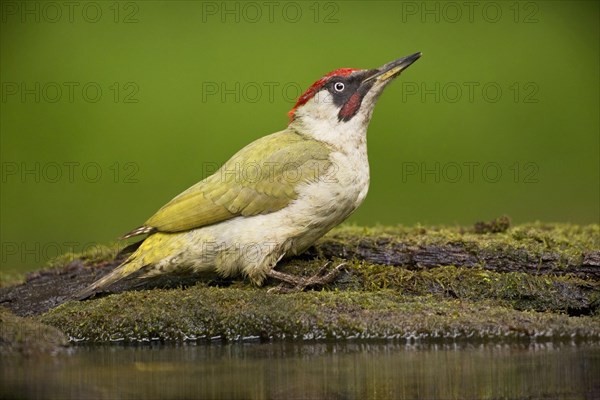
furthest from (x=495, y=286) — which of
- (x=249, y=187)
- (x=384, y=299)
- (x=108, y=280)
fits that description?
(x=108, y=280)

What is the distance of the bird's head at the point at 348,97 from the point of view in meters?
6.48

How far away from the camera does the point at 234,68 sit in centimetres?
1098

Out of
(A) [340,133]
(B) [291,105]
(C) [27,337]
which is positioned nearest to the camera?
(C) [27,337]

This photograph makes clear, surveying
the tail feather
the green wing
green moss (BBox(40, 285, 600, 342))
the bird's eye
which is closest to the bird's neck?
the green wing

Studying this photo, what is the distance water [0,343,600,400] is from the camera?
4145mm

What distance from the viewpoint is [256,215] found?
612cm

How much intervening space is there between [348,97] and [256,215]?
1.03 metres

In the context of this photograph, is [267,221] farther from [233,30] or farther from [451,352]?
[233,30]

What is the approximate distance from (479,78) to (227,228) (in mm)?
5684

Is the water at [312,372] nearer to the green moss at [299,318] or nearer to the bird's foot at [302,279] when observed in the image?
the green moss at [299,318]

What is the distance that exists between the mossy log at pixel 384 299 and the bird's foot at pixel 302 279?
1.9 inches

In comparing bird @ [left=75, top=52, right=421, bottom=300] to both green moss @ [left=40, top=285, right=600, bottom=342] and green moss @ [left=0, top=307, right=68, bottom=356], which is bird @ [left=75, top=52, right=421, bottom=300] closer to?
green moss @ [left=40, top=285, right=600, bottom=342]

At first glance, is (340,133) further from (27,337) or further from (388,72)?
(27,337)

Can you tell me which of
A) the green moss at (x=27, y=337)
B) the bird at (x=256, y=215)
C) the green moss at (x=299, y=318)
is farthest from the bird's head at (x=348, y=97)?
the green moss at (x=27, y=337)
